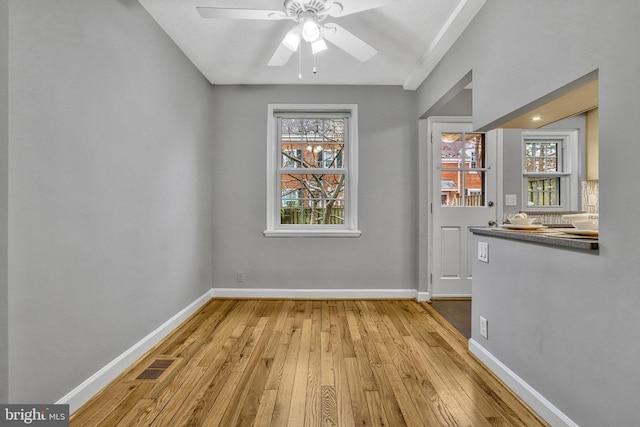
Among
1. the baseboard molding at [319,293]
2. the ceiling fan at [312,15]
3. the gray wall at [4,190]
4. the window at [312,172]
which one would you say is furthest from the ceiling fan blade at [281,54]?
the baseboard molding at [319,293]

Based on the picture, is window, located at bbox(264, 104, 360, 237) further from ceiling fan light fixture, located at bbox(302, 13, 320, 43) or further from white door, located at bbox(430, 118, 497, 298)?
ceiling fan light fixture, located at bbox(302, 13, 320, 43)

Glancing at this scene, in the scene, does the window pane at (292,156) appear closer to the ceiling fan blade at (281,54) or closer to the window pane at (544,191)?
the ceiling fan blade at (281,54)

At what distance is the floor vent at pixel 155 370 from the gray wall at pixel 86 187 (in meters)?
0.21

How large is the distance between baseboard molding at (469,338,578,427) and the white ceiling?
2305 mm

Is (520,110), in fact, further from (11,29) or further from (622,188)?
(11,29)

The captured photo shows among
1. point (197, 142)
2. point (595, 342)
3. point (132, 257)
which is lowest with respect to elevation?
point (595, 342)

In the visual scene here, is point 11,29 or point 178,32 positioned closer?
point 11,29

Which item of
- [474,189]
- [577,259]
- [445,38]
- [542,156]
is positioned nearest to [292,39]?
[445,38]

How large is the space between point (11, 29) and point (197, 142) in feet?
6.68

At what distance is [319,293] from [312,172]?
4.69 ft

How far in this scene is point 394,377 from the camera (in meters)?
2.04

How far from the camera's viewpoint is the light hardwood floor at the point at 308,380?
164cm

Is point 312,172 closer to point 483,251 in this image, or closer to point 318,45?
point 318,45

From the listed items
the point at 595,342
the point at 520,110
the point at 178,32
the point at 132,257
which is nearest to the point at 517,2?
the point at 520,110
